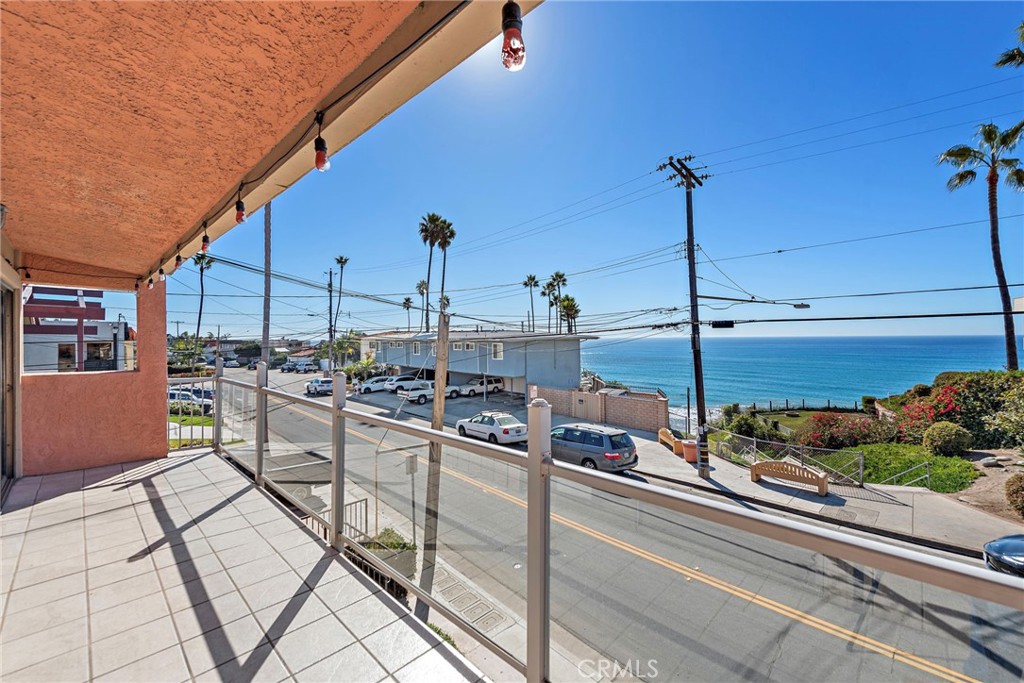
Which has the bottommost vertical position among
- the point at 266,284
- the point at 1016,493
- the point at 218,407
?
the point at 1016,493

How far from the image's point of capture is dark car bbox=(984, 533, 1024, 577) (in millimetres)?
4492

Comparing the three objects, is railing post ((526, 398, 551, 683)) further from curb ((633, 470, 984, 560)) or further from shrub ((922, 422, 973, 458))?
shrub ((922, 422, 973, 458))

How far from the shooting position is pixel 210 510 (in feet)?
12.1

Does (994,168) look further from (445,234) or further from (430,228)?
(430,228)

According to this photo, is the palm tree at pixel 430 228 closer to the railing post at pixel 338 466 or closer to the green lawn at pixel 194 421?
the green lawn at pixel 194 421

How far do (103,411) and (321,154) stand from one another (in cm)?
568

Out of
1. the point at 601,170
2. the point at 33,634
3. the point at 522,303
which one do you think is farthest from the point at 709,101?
the point at 522,303

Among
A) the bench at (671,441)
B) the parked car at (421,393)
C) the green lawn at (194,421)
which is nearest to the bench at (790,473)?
the bench at (671,441)

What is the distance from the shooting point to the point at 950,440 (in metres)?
12.1

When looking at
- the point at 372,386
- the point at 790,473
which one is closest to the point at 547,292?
the point at 372,386

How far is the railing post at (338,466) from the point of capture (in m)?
3.02

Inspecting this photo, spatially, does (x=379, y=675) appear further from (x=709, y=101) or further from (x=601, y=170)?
(x=601, y=170)

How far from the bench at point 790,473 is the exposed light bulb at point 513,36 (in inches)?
476

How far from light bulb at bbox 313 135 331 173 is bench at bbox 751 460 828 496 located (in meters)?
12.2
